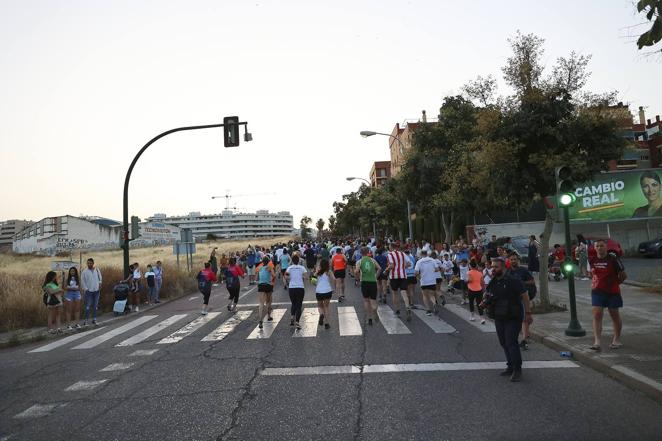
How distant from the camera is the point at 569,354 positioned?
7.16 meters

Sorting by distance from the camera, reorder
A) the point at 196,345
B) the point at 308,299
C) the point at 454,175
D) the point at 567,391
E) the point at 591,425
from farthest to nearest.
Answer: the point at 454,175, the point at 308,299, the point at 196,345, the point at 567,391, the point at 591,425

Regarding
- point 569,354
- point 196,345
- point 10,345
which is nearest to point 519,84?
point 569,354

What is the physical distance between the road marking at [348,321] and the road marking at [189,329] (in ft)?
11.2

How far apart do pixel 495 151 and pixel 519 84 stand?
5.93 ft

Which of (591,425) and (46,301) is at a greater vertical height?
(46,301)

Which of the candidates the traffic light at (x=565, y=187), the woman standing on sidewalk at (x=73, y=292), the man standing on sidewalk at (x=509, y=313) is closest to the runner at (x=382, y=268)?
the traffic light at (x=565, y=187)

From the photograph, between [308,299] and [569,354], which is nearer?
[569,354]

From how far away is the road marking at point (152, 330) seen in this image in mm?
10008

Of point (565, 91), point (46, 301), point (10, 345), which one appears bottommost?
point (10, 345)

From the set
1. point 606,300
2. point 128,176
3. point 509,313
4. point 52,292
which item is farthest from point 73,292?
point 606,300

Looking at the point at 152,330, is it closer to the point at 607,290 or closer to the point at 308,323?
the point at 308,323

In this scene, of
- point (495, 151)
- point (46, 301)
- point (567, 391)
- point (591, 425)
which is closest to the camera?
point (591, 425)

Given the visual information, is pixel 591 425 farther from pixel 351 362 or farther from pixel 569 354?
Answer: pixel 351 362

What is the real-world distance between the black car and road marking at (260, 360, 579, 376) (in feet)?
73.1
